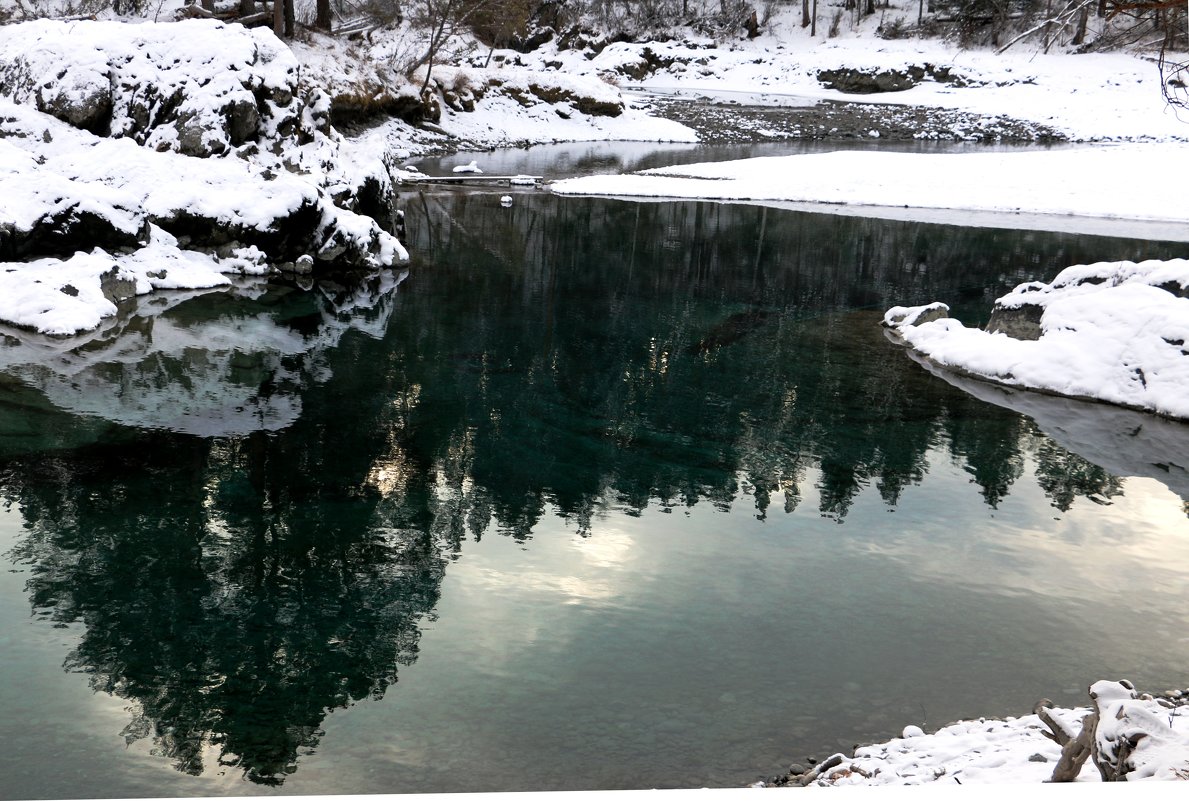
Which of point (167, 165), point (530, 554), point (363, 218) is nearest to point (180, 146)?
point (167, 165)

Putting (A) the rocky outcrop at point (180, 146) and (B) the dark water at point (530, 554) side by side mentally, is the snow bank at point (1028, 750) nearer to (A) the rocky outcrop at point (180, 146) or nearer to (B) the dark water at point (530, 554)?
(B) the dark water at point (530, 554)

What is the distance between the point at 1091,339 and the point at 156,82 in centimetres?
2000

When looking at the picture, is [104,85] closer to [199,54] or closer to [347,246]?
[199,54]

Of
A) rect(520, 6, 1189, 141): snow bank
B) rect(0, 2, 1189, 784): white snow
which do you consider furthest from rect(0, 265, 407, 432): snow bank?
rect(520, 6, 1189, 141): snow bank

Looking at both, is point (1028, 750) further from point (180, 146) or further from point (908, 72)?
point (908, 72)

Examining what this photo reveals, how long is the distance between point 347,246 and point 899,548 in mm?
15986

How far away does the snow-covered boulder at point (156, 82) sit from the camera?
22.8 meters

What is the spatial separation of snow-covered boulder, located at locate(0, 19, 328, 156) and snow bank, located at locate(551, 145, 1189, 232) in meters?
13.0

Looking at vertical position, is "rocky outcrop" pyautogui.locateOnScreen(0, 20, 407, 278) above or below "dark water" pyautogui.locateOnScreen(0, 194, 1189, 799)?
above

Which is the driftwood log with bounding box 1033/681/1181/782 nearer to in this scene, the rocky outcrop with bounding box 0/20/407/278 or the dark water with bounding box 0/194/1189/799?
the dark water with bounding box 0/194/1189/799

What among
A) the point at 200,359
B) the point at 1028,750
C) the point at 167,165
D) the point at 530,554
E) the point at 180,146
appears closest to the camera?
the point at 1028,750

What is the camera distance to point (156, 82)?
23281 mm

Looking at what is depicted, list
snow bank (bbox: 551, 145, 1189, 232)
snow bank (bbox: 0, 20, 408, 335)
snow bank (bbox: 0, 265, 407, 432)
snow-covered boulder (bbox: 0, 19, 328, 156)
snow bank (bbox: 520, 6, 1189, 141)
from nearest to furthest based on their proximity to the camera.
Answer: snow bank (bbox: 0, 265, 407, 432) → snow bank (bbox: 0, 20, 408, 335) → snow-covered boulder (bbox: 0, 19, 328, 156) → snow bank (bbox: 551, 145, 1189, 232) → snow bank (bbox: 520, 6, 1189, 141)

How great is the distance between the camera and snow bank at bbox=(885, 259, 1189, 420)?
14688 millimetres
